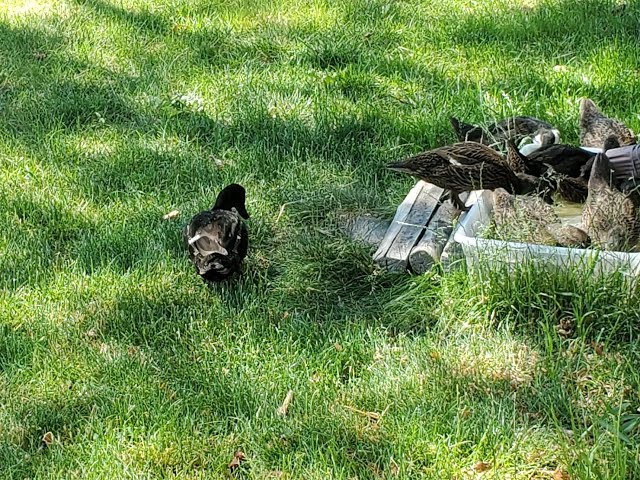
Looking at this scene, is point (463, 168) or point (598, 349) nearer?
point (598, 349)

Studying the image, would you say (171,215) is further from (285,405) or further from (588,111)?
(588,111)

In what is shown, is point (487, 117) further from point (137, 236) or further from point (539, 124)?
point (137, 236)

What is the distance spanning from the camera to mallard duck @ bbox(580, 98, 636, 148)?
6.10 m

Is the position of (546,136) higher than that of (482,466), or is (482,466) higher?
(546,136)

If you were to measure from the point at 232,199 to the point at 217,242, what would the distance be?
0.72m

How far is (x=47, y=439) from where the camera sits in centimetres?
438

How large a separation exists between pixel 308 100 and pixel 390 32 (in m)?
1.60

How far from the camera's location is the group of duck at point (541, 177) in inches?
199

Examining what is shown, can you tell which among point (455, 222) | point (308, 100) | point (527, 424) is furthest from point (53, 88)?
point (527, 424)

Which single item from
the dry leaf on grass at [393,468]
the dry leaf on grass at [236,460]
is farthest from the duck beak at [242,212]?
the dry leaf on grass at [393,468]

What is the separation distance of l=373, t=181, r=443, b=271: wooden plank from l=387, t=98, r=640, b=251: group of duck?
0.23m

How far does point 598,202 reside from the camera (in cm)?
517

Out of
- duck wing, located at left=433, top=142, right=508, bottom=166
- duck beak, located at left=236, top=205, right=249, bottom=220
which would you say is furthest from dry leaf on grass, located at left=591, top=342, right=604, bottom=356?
duck beak, located at left=236, top=205, right=249, bottom=220

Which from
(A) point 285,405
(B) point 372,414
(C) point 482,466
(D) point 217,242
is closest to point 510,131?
(D) point 217,242
